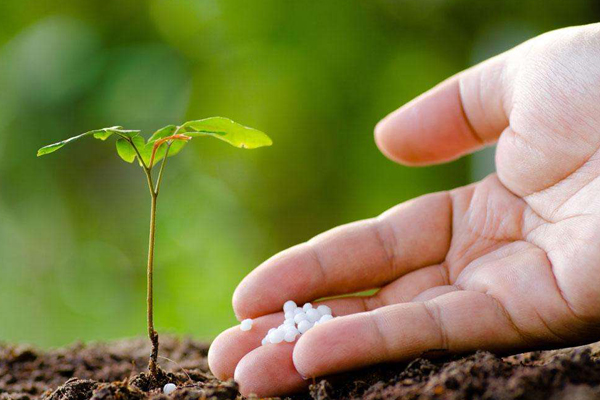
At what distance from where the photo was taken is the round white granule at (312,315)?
1.18 meters

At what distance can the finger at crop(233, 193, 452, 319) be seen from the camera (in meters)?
1.27

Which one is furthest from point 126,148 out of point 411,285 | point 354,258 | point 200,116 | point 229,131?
point 200,116

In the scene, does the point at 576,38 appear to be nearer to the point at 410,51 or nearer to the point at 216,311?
the point at 410,51

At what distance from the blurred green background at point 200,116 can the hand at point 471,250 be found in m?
1.92

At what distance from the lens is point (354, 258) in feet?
4.44

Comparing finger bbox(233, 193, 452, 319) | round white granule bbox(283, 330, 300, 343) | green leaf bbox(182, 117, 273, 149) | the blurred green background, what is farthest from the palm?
the blurred green background

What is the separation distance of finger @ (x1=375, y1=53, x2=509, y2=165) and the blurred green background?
6.00 ft

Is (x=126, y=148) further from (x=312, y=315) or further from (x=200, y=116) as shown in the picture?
(x=200, y=116)

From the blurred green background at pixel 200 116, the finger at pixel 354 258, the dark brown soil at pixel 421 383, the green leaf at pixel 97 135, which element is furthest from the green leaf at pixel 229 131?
the blurred green background at pixel 200 116

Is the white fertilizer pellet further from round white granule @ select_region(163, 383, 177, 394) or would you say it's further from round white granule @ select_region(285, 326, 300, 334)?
round white granule @ select_region(163, 383, 177, 394)

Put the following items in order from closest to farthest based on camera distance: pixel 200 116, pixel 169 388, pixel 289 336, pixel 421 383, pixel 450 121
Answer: pixel 421 383 → pixel 169 388 → pixel 289 336 → pixel 450 121 → pixel 200 116

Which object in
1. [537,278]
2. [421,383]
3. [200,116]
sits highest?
[200,116]

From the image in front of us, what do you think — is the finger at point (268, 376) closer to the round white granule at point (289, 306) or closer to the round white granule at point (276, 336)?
the round white granule at point (276, 336)

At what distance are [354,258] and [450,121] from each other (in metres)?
0.52
